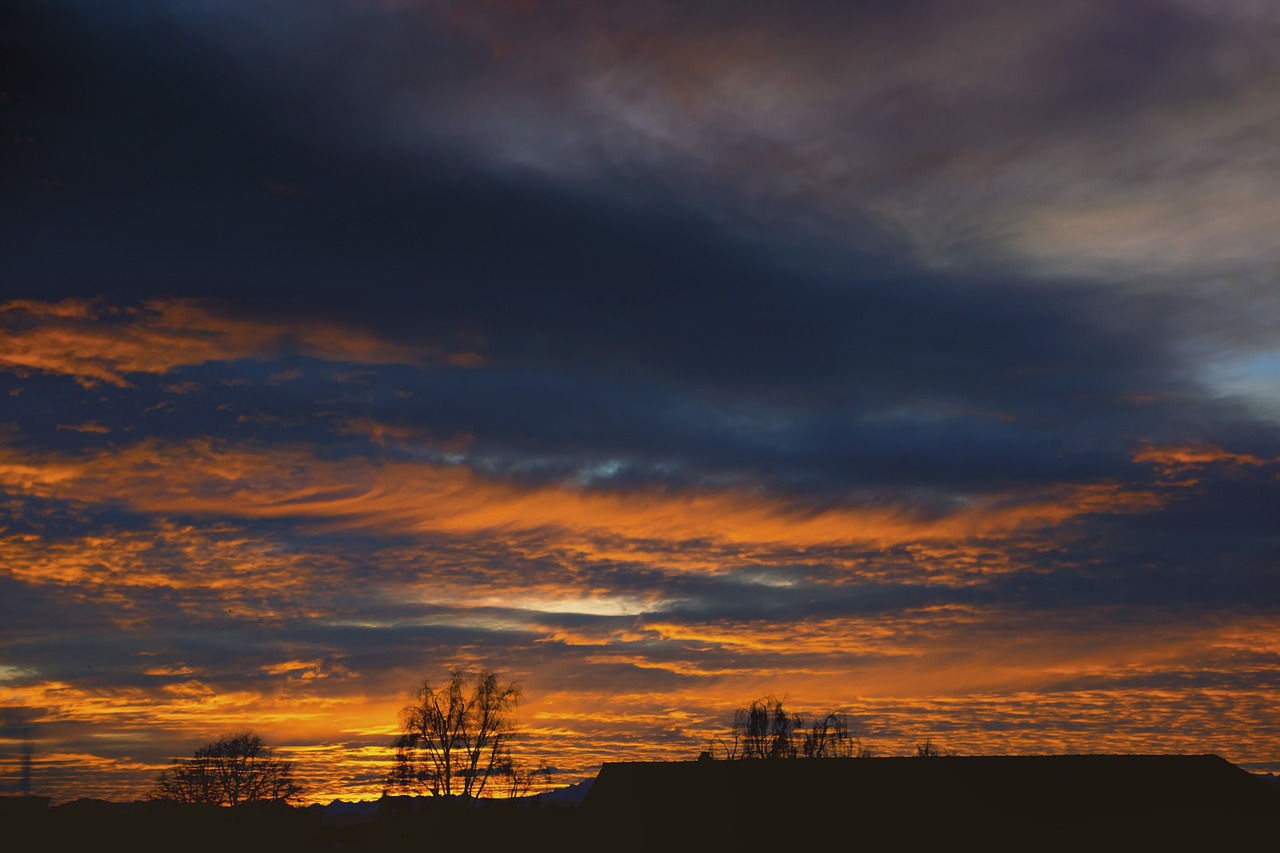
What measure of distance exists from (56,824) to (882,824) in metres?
94.8

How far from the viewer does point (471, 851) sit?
77.8m

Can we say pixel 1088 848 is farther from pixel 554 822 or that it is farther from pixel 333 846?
pixel 333 846

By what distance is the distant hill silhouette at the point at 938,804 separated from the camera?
53.2 meters

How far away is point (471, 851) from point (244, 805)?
224 ft

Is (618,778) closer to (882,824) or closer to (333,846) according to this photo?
(882,824)

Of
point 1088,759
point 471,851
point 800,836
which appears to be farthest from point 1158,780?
point 471,851

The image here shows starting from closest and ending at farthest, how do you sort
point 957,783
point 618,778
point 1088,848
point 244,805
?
1. point 1088,848
2. point 957,783
3. point 618,778
4. point 244,805

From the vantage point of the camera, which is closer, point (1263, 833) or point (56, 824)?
point (1263, 833)

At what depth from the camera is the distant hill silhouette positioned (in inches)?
2093

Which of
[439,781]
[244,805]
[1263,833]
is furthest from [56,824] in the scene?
[1263,833]

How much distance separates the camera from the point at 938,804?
55.0 meters

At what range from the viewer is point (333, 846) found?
4727 inches

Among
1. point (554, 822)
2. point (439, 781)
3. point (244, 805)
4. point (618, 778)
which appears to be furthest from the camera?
point (244, 805)

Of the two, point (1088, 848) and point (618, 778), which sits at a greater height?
point (618, 778)
